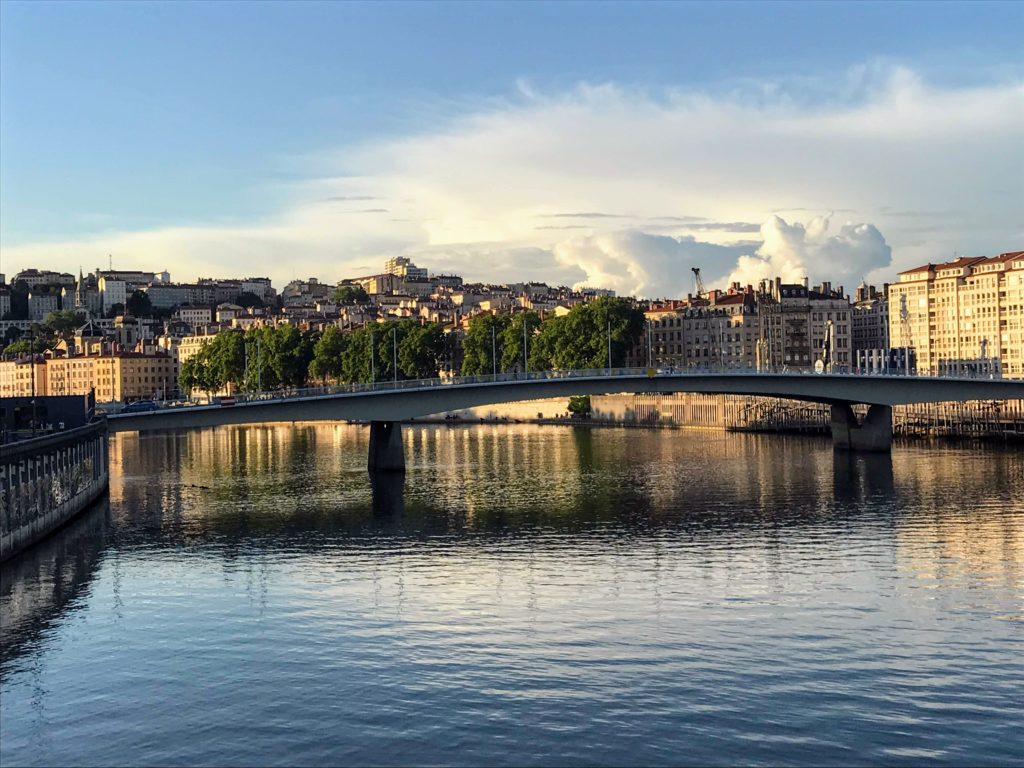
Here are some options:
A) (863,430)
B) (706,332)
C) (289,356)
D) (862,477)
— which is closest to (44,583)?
(862,477)

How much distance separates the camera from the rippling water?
90.6 ft

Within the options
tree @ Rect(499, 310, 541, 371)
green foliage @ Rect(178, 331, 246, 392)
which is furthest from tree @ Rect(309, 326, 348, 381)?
tree @ Rect(499, 310, 541, 371)

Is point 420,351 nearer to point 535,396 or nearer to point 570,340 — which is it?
point 570,340

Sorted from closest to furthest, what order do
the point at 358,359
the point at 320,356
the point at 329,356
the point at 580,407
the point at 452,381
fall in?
the point at 452,381, the point at 580,407, the point at 358,359, the point at 320,356, the point at 329,356

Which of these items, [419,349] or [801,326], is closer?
[419,349]

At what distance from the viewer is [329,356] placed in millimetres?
162750

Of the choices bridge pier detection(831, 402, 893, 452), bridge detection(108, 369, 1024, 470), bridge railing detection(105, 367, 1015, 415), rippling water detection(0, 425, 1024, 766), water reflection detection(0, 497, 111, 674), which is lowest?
rippling water detection(0, 425, 1024, 766)

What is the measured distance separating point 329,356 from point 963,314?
76.1 metres

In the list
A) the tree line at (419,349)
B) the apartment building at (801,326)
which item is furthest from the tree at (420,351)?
the apartment building at (801,326)

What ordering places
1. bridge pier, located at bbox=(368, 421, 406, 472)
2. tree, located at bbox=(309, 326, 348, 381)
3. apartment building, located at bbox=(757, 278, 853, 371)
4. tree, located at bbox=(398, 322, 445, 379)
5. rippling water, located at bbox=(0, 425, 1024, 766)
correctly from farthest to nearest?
apartment building, located at bbox=(757, 278, 853, 371)
tree, located at bbox=(309, 326, 348, 381)
tree, located at bbox=(398, 322, 445, 379)
bridge pier, located at bbox=(368, 421, 406, 472)
rippling water, located at bbox=(0, 425, 1024, 766)

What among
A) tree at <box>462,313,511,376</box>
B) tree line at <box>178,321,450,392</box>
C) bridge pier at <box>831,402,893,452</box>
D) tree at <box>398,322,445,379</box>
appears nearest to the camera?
bridge pier at <box>831,402,893,452</box>

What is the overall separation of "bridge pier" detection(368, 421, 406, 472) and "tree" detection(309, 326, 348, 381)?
254 ft

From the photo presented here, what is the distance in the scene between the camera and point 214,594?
4228cm

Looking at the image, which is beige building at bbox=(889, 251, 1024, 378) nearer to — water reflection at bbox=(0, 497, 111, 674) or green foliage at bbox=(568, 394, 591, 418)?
green foliage at bbox=(568, 394, 591, 418)
